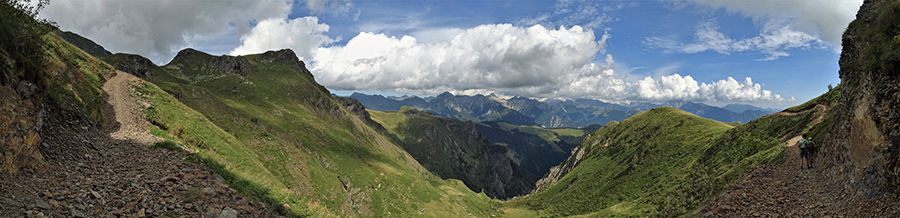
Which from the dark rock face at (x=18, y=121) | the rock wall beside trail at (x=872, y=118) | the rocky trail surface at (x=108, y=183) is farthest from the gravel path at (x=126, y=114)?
the rock wall beside trail at (x=872, y=118)

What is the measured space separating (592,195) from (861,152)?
10702 cm

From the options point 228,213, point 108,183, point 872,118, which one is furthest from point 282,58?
point 872,118

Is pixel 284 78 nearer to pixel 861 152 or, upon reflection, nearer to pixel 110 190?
pixel 110 190

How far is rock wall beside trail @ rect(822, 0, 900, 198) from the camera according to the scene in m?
19.2

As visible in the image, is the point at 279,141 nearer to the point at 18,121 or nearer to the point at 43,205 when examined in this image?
the point at 18,121

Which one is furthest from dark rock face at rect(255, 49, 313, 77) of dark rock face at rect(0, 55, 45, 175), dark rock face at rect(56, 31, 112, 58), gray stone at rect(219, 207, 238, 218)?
gray stone at rect(219, 207, 238, 218)

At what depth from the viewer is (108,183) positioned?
43.0ft

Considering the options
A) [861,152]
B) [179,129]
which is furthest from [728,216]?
[179,129]

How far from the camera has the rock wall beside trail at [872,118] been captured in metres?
19.2

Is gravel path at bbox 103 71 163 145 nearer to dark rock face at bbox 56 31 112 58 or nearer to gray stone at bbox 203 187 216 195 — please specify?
gray stone at bbox 203 187 216 195

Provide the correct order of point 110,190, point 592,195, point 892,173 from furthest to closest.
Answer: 1. point 592,195
2. point 892,173
3. point 110,190

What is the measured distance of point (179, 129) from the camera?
3180cm

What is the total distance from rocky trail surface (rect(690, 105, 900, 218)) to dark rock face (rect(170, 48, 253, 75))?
171557mm

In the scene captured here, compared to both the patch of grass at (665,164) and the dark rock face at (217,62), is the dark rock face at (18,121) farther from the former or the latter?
the dark rock face at (217,62)
